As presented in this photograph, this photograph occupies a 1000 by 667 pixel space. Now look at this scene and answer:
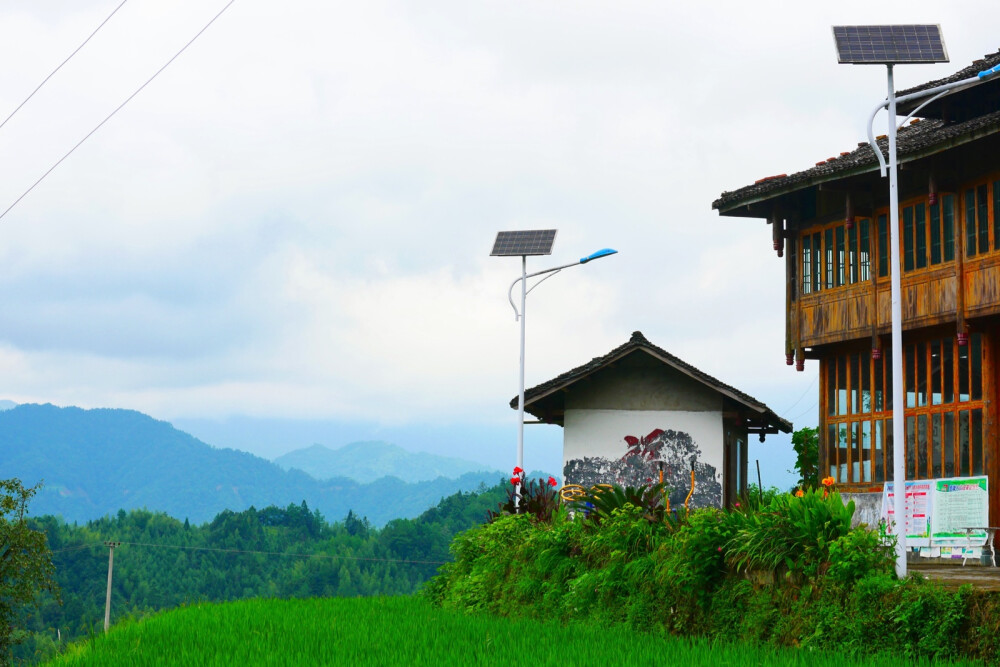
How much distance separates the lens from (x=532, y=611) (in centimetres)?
1817

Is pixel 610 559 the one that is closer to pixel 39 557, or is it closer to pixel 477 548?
pixel 477 548

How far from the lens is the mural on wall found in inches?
1050

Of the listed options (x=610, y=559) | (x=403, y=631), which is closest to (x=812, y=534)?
(x=610, y=559)

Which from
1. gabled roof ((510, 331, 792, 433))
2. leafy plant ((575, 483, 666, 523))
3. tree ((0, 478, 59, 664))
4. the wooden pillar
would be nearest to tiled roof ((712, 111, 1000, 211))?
the wooden pillar

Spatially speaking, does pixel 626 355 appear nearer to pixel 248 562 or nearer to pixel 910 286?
pixel 910 286

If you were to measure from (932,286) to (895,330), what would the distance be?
7.54 meters

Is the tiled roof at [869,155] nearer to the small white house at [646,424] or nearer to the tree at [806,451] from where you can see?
the small white house at [646,424]

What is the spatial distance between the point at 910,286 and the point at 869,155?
2.63 m

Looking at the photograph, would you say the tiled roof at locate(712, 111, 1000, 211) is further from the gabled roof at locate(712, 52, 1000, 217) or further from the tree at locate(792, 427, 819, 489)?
the tree at locate(792, 427, 819, 489)

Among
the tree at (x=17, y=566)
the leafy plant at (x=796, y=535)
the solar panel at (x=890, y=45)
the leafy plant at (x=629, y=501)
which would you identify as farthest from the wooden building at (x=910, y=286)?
the tree at (x=17, y=566)

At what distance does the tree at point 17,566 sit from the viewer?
1695 inches

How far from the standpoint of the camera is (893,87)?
1504cm

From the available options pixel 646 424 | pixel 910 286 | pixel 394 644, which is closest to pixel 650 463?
pixel 646 424

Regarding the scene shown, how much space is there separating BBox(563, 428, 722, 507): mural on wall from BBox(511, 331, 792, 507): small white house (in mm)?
22
